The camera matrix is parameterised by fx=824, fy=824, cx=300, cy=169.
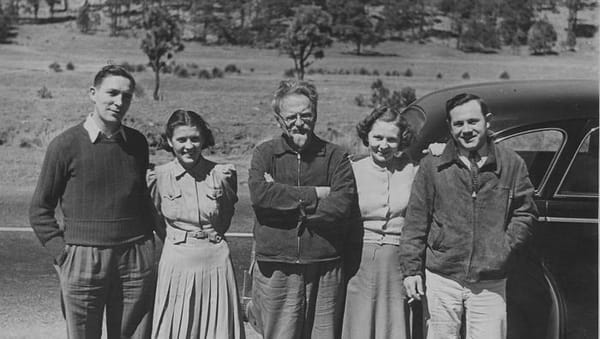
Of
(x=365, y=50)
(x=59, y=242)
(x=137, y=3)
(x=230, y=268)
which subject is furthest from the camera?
(x=137, y=3)

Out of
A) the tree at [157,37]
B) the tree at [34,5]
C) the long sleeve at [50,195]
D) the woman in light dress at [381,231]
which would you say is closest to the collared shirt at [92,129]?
the long sleeve at [50,195]

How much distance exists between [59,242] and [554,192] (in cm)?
260

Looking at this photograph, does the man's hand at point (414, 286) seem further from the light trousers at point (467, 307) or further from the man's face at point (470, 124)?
the man's face at point (470, 124)

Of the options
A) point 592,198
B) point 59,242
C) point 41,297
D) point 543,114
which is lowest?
point 41,297

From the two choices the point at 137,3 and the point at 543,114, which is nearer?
the point at 543,114

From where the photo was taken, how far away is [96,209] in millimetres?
4020

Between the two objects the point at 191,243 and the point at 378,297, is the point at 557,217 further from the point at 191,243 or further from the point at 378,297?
the point at 191,243

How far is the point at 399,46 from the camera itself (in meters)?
66.9

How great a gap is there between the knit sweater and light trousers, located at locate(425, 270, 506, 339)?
1555 millimetres

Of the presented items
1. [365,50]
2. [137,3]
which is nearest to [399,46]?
[365,50]

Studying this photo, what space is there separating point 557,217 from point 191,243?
1.94 metres

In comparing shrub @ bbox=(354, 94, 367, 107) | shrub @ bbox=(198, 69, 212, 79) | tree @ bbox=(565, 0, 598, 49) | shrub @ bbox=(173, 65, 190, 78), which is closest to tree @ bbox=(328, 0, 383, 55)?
tree @ bbox=(565, 0, 598, 49)

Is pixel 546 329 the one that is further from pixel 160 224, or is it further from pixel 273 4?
pixel 273 4

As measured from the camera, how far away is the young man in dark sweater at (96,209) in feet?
13.1
